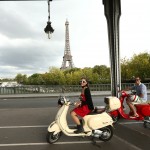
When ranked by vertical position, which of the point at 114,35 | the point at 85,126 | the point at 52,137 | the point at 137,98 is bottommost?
the point at 52,137

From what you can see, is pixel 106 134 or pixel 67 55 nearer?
pixel 106 134

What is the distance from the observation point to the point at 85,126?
741 centimetres

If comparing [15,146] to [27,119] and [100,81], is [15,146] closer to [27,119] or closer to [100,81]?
[27,119]

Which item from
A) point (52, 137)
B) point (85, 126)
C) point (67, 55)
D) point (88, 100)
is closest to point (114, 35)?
point (88, 100)

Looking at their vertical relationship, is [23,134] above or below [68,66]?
below

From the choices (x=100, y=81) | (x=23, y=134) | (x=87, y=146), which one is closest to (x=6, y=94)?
(x=100, y=81)

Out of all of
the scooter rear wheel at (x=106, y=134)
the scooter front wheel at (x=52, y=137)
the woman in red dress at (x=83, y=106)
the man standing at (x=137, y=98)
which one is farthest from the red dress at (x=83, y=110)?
the man standing at (x=137, y=98)

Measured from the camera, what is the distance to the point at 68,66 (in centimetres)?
8106

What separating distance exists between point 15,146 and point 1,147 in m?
0.30

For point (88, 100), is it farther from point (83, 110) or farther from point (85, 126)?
point (85, 126)

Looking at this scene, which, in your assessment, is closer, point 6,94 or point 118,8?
point 118,8

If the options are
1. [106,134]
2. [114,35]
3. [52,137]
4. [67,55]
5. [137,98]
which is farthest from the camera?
[67,55]

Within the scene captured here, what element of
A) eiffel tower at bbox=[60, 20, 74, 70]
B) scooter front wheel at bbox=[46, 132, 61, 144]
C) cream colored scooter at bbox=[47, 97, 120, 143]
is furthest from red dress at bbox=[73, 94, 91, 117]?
eiffel tower at bbox=[60, 20, 74, 70]

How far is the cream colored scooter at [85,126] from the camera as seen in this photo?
23.7 ft
